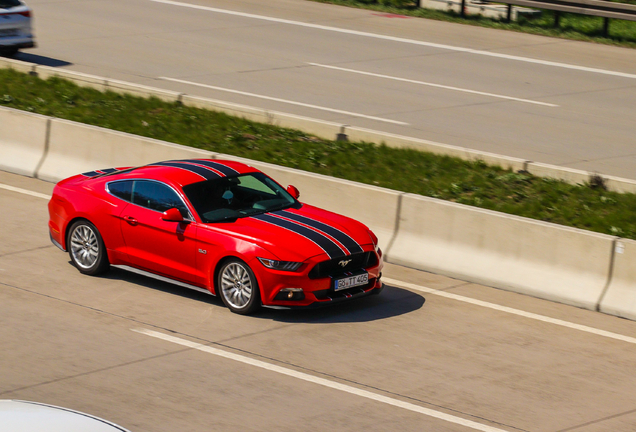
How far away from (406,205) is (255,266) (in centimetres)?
303

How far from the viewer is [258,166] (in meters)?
13.3

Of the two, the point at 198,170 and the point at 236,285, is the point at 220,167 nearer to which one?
the point at 198,170

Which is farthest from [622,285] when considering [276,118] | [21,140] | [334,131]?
[21,140]

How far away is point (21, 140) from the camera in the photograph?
15.6 m

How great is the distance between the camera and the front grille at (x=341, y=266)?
9.70 meters

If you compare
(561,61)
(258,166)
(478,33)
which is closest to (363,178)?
(258,166)

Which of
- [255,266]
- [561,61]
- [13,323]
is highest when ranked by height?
[561,61]

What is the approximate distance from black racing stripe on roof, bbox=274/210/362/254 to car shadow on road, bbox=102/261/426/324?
2.10ft

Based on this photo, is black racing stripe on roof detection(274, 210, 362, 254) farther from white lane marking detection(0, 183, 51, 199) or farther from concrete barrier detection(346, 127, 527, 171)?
white lane marking detection(0, 183, 51, 199)

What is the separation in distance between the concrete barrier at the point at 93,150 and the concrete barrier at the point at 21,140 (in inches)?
7.9

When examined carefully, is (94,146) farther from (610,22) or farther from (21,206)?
(610,22)

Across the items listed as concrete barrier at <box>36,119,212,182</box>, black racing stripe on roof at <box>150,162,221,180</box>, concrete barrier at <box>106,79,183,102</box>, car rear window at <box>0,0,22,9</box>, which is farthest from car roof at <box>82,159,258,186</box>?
car rear window at <box>0,0,22,9</box>

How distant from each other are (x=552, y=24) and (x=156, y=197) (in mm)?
20005

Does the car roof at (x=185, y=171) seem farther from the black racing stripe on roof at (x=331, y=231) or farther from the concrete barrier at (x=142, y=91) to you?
the concrete barrier at (x=142, y=91)
